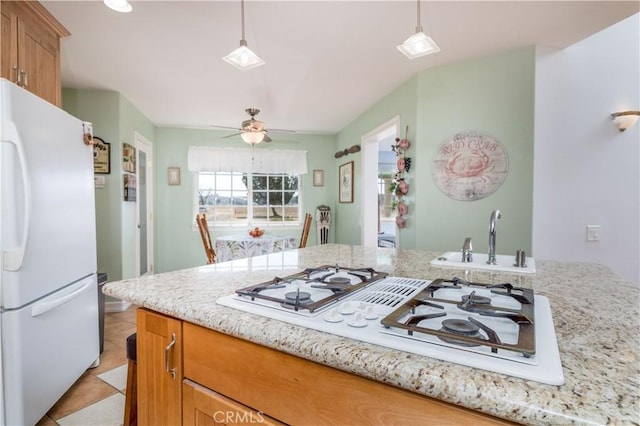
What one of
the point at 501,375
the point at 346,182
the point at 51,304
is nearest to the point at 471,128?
the point at 346,182

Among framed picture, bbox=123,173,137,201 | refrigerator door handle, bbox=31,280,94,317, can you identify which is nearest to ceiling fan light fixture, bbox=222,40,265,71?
refrigerator door handle, bbox=31,280,94,317

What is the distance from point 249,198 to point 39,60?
11.3ft

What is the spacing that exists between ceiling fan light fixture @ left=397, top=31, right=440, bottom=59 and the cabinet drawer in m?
1.64

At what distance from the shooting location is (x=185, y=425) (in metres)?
0.89

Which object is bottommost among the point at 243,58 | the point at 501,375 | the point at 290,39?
the point at 501,375

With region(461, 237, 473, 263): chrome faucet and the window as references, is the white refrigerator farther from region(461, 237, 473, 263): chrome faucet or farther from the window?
the window

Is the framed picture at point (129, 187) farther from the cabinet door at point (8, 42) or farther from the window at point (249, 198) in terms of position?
the cabinet door at point (8, 42)

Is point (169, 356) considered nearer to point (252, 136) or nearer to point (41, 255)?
point (41, 255)

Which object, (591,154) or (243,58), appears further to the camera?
(591,154)

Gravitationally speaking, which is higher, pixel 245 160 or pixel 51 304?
pixel 245 160

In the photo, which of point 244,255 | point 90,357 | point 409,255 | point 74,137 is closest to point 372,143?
point 244,255

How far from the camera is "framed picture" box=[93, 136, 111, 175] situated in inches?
133

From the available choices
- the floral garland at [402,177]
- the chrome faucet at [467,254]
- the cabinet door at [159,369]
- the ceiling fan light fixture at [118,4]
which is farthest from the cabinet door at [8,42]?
the floral garland at [402,177]

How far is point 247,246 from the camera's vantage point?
363cm
